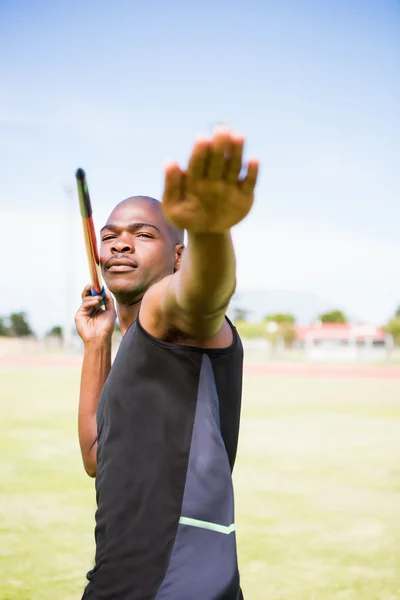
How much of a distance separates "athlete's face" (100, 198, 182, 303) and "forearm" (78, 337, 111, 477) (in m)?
0.44

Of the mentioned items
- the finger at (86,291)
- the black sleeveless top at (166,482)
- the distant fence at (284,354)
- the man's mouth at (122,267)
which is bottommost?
the distant fence at (284,354)

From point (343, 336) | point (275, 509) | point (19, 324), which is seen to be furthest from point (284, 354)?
point (275, 509)

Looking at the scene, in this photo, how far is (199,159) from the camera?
1.26m

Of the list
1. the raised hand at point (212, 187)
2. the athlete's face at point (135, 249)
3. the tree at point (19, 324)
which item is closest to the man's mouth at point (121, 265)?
the athlete's face at point (135, 249)

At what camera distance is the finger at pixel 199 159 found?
1230 millimetres

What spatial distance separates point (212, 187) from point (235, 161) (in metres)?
0.07

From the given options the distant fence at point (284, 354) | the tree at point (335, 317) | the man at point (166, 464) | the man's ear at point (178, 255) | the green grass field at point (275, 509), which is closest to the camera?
the man at point (166, 464)

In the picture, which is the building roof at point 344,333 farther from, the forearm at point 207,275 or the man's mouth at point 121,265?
the forearm at point 207,275

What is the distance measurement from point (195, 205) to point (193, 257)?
0.57ft

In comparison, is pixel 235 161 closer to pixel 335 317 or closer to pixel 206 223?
pixel 206 223

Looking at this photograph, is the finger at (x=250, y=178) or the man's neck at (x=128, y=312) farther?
the man's neck at (x=128, y=312)

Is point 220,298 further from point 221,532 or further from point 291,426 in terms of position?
point 291,426

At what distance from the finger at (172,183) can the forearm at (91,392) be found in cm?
129

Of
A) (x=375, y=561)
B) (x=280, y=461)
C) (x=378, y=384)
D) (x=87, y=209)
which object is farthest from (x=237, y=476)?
(x=378, y=384)
